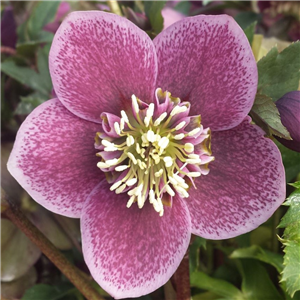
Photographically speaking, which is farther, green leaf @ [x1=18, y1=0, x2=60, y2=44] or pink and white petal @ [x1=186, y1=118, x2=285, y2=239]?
green leaf @ [x1=18, y1=0, x2=60, y2=44]

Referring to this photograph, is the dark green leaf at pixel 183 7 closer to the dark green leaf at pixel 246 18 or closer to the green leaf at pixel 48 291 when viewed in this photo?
the dark green leaf at pixel 246 18

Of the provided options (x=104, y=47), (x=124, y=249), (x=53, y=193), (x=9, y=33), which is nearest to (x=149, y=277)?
(x=124, y=249)

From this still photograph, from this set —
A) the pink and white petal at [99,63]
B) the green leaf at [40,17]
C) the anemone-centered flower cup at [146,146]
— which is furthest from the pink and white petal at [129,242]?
the green leaf at [40,17]

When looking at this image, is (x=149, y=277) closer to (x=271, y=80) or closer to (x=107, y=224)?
(x=107, y=224)

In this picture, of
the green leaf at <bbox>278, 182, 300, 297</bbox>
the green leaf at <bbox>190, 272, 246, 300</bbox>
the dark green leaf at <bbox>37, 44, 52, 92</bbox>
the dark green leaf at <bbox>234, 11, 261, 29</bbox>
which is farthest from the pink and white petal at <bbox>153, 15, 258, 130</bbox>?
the dark green leaf at <bbox>234, 11, 261, 29</bbox>

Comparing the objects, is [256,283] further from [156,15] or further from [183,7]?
[183,7]

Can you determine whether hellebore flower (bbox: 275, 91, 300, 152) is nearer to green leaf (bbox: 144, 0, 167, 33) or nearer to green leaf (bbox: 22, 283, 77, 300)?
green leaf (bbox: 144, 0, 167, 33)
